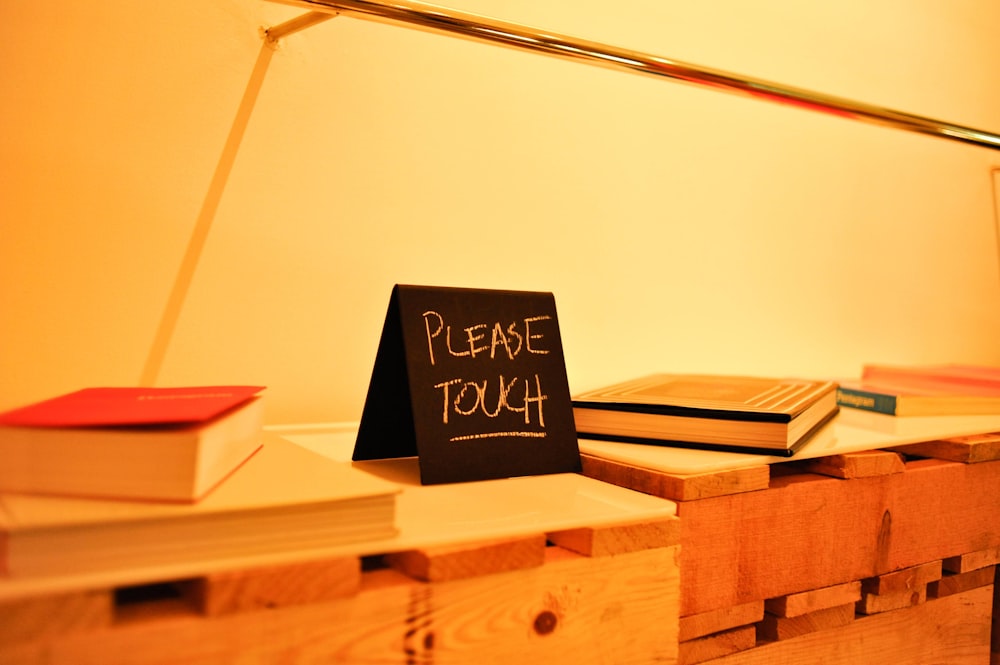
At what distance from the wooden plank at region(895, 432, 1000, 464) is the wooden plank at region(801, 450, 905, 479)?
0.13m

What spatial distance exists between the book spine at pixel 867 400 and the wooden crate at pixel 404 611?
0.73m

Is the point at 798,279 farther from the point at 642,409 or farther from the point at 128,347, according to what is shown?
the point at 128,347

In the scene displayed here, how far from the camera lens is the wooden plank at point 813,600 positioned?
0.83 meters

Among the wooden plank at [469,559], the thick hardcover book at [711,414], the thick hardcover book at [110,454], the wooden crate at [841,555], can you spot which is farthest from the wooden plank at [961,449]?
the thick hardcover book at [110,454]

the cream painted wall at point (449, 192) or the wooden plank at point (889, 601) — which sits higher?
the cream painted wall at point (449, 192)

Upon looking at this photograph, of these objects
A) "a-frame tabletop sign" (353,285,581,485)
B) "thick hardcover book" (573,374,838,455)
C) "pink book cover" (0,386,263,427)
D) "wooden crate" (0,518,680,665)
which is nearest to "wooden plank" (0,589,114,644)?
"wooden crate" (0,518,680,665)

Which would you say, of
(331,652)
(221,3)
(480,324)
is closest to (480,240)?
(480,324)

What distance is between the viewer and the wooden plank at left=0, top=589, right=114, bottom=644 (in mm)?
424

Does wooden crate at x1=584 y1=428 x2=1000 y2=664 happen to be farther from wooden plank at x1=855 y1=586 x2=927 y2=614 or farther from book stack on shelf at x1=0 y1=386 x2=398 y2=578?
book stack on shelf at x1=0 y1=386 x2=398 y2=578

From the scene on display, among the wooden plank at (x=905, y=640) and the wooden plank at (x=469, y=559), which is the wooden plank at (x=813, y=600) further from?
the wooden plank at (x=469, y=559)

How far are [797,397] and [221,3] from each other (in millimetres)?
927

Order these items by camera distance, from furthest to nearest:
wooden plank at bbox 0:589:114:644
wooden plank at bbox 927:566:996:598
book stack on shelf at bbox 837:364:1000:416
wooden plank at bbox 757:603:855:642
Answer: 1. book stack on shelf at bbox 837:364:1000:416
2. wooden plank at bbox 927:566:996:598
3. wooden plank at bbox 757:603:855:642
4. wooden plank at bbox 0:589:114:644

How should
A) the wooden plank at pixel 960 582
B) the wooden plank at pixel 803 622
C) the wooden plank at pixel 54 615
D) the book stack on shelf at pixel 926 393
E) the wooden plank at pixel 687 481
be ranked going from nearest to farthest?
1. the wooden plank at pixel 54 615
2. the wooden plank at pixel 687 481
3. the wooden plank at pixel 803 622
4. the wooden plank at pixel 960 582
5. the book stack on shelf at pixel 926 393

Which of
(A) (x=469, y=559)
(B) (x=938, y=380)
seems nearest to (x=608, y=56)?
(A) (x=469, y=559)
